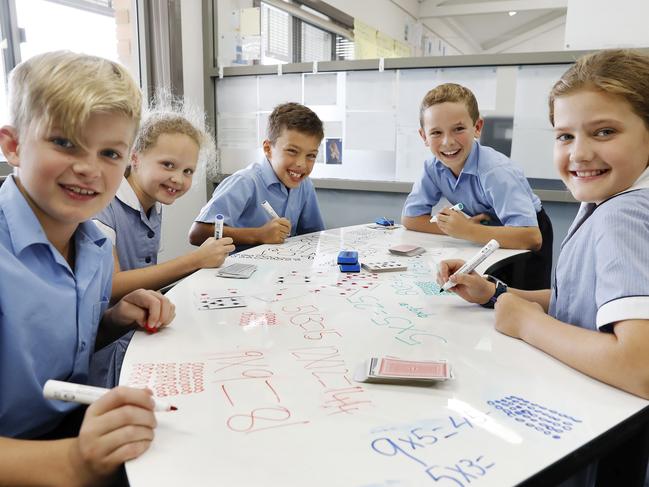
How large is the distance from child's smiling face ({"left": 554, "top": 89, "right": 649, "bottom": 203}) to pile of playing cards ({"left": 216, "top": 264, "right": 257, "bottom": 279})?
0.72 meters

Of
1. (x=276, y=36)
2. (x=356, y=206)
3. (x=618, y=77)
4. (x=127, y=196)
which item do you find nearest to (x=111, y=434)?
(x=618, y=77)

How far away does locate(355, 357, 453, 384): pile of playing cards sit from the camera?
638 mm

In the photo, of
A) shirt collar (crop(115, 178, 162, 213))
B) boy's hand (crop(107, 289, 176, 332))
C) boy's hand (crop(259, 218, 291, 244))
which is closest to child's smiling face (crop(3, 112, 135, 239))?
boy's hand (crop(107, 289, 176, 332))

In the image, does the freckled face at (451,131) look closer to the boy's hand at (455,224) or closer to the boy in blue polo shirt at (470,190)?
the boy in blue polo shirt at (470,190)

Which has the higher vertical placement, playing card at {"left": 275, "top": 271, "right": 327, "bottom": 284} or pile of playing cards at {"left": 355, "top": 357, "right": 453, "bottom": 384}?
pile of playing cards at {"left": 355, "top": 357, "right": 453, "bottom": 384}

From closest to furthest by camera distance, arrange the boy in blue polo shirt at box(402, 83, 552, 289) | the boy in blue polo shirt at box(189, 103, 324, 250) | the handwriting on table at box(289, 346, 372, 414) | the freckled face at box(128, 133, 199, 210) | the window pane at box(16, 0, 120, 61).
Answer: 1. the handwriting on table at box(289, 346, 372, 414)
2. the freckled face at box(128, 133, 199, 210)
3. the boy in blue polo shirt at box(402, 83, 552, 289)
4. the boy in blue polo shirt at box(189, 103, 324, 250)
5. the window pane at box(16, 0, 120, 61)

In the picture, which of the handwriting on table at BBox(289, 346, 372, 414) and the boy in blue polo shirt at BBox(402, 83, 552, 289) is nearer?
the handwriting on table at BBox(289, 346, 372, 414)

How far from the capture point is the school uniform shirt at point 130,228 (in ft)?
4.21

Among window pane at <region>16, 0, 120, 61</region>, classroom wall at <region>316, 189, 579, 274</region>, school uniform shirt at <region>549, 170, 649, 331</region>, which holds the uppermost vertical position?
window pane at <region>16, 0, 120, 61</region>

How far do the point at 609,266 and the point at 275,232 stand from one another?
106 cm

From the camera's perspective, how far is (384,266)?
49.8 inches

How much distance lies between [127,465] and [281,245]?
45.1 inches

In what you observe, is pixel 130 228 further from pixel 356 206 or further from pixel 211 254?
pixel 356 206

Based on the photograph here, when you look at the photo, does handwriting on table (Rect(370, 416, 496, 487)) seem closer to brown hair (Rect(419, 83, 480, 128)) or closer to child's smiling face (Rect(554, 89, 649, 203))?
child's smiling face (Rect(554, 89, 649, 203))
